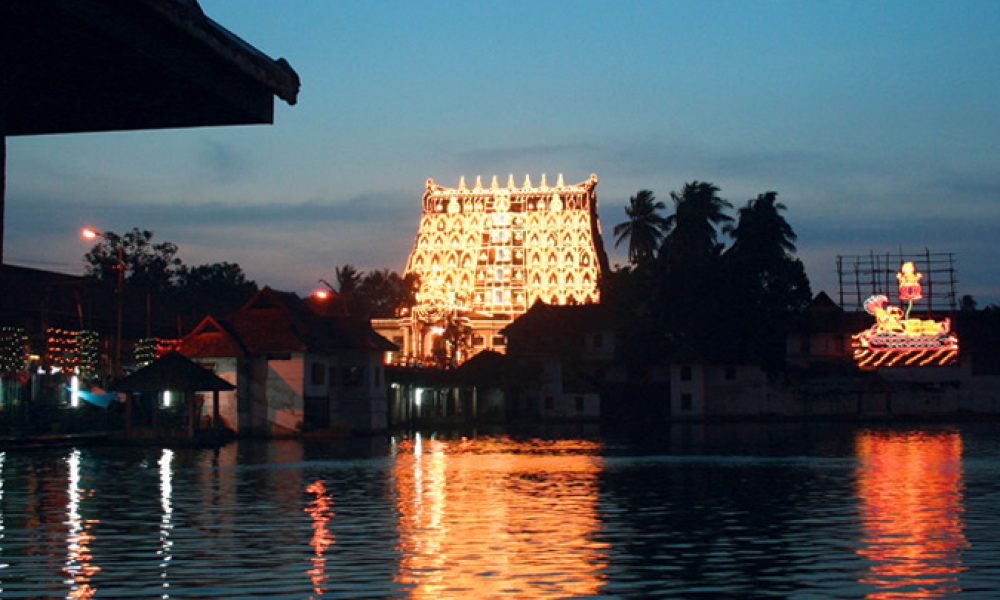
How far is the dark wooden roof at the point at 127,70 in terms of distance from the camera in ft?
18.9

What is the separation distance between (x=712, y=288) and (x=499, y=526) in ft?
257

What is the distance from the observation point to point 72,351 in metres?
61.6

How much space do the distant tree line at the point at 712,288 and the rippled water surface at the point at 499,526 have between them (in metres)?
51.9

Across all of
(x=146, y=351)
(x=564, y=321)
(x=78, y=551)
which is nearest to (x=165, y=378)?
(x=146, y=351)

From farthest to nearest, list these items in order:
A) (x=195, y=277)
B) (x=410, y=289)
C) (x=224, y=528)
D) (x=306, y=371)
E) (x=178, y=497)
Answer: (x=410, y=289) < (x=195, y=277) < (x=306, y=371) < (x=178, y=497) < (x=224, y=528)

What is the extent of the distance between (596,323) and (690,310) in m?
9.65

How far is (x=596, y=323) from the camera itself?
4277 inches

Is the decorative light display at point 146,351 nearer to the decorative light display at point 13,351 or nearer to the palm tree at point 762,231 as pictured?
the decorative light display at point 13,351

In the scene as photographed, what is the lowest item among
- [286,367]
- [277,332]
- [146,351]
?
[286,367]

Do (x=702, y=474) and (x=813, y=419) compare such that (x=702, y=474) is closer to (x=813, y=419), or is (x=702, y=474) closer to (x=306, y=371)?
(x=306, y=371)

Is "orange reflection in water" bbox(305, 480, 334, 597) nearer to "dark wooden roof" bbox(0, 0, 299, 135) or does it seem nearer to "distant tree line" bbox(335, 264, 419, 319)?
"dark wooden roof" bbox(0, 0, 299, 135)

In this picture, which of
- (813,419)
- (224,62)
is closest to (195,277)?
(813,419)

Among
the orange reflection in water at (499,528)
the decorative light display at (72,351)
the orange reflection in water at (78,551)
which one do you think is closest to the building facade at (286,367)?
the decorative light display at (72,351)

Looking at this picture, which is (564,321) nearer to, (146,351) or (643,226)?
(643,226)
